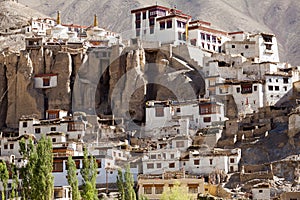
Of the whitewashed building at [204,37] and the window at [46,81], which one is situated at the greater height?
the whitewashed building at [204,37]

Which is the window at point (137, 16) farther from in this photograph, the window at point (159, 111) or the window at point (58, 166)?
the window at point (58, 166)

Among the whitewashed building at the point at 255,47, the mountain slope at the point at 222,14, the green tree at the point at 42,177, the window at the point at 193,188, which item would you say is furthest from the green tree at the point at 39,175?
the mountain slope at the point at 222,14

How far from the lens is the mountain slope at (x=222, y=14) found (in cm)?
17175

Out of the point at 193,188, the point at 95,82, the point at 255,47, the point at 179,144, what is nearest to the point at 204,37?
the point at 255,47

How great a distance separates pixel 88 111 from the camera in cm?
7662

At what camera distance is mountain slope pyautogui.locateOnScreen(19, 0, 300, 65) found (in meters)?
172

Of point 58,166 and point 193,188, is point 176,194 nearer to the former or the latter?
point 193,188

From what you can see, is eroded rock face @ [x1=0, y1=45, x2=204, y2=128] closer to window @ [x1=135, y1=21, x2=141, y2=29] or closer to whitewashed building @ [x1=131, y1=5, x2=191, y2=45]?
whitewashed building @ [x1=131, y1=5, x2=191, y2=45]

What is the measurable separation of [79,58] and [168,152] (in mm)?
19561

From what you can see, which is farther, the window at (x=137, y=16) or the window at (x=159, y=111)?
the window at (x=137, y=16)

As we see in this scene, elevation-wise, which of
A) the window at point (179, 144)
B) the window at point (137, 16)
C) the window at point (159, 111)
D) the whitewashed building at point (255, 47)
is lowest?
the window at point (179, 144)

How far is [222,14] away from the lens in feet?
579

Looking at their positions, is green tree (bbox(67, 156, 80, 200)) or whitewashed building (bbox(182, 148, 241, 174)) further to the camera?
whitewashed building (bbox(182, 148, 241, 174))

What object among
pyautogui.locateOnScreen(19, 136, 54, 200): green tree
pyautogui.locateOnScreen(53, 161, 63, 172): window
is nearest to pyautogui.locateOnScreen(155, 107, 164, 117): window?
pyautogui.locateOnScreen(53, 161, 63, 172): window
